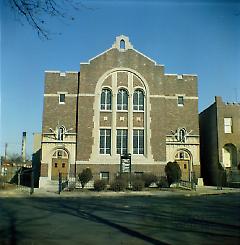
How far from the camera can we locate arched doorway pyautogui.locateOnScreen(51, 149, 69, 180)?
36938 mm

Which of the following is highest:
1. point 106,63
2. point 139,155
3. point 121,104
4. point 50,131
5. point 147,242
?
point 106,63

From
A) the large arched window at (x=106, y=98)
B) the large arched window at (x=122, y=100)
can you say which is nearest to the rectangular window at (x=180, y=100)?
the large arched window at (x=122, y=100)

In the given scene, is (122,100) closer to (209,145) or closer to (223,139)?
(209,145)

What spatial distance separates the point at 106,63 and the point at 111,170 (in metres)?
11.8

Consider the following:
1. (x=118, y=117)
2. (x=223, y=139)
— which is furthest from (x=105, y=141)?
(x=223, y=139)

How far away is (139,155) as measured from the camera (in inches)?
1460

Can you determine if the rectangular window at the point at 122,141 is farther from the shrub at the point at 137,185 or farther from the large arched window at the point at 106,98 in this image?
the shrub at the point at 137,185

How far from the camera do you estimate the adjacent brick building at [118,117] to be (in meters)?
36.8

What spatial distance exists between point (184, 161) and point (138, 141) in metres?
5.65

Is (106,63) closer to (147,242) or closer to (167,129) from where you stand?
(167,129)

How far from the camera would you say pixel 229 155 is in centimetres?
3819

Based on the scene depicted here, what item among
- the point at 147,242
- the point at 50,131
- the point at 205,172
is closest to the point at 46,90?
the point at 50,131

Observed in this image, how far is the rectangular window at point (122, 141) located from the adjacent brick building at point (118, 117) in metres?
0.11

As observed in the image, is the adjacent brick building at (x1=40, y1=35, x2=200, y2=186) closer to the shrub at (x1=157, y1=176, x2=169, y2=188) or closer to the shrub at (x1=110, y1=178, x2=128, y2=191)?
the shrub at (x1=157, y1=176, x2=169, y2=188)
